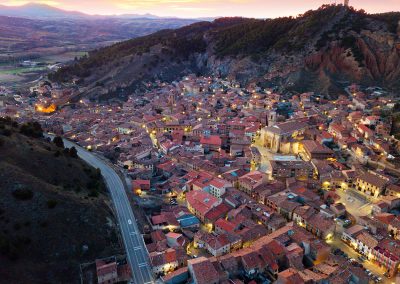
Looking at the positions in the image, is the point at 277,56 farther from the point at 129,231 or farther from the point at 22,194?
the point at 22,194

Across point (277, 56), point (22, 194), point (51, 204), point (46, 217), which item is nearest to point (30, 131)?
point (22, 194)

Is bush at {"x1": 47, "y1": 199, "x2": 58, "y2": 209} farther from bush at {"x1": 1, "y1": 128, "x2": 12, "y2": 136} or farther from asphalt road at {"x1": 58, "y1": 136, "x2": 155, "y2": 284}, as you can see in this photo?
bush at {"x1": 1, "y1": 128, "x2": 12, "y2": 136}

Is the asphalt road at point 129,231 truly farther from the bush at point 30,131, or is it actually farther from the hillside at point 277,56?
the hillside at point 277,56

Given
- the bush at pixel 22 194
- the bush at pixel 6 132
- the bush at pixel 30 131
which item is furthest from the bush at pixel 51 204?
the bush at pixel 30 131

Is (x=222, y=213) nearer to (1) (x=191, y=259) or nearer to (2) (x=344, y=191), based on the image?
(1) (x=191, y=259)

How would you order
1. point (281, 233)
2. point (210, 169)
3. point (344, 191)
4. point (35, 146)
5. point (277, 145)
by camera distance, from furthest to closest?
point (277, 145) → point (210, 169) → point (344, 191) → point (35, 146) → point (281, 233)

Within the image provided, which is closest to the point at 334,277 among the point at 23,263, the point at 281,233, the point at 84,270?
the point at 281,233
